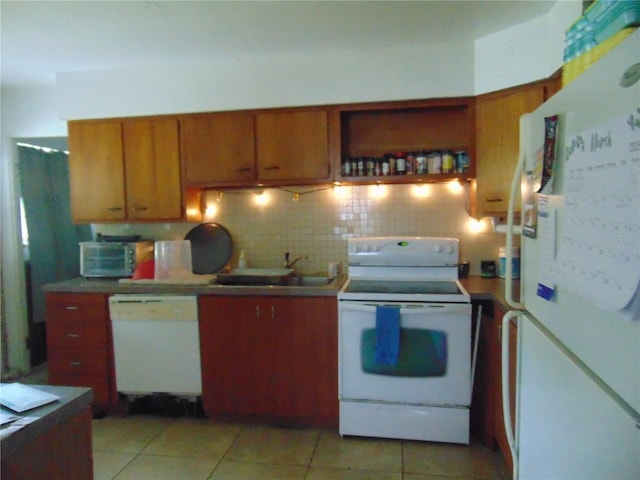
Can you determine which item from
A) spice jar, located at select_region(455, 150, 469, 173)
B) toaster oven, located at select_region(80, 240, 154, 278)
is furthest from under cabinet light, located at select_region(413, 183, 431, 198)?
toaster oven, located at select_region(80, 240, 154, 278)

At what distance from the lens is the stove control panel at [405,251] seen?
2689 mm

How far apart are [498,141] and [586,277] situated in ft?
6.04

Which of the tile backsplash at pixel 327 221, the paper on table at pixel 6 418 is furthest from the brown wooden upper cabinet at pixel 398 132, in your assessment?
the paper on table at pixel 6 418

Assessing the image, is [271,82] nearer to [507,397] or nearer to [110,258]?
[110,258]

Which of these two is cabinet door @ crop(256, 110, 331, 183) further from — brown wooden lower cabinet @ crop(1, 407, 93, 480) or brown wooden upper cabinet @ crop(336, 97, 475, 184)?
brown wooden lower cabinet @ crop(1, 407, 93, 480)

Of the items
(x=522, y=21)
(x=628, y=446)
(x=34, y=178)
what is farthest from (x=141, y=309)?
(x=522, y=21)

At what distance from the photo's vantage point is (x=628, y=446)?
2.38 ft

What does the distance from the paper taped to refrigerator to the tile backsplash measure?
1958mm

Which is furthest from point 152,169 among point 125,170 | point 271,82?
point 271,82

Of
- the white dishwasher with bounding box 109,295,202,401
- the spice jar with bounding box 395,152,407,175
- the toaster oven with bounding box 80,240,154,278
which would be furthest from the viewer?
the toaster oven with bounding box 80,240,154,278

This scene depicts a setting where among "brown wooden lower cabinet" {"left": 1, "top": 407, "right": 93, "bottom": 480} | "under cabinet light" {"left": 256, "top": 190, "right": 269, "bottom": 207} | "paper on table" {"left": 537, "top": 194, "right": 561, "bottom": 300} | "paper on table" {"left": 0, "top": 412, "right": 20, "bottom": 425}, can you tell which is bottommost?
"brown wooden lower cabinet" {"left": 1, "top": 407, "right": 93, "bottom": 480}

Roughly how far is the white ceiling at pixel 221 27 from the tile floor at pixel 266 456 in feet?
7.80

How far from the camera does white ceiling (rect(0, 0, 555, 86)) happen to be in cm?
206

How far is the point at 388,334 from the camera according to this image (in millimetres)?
2258
